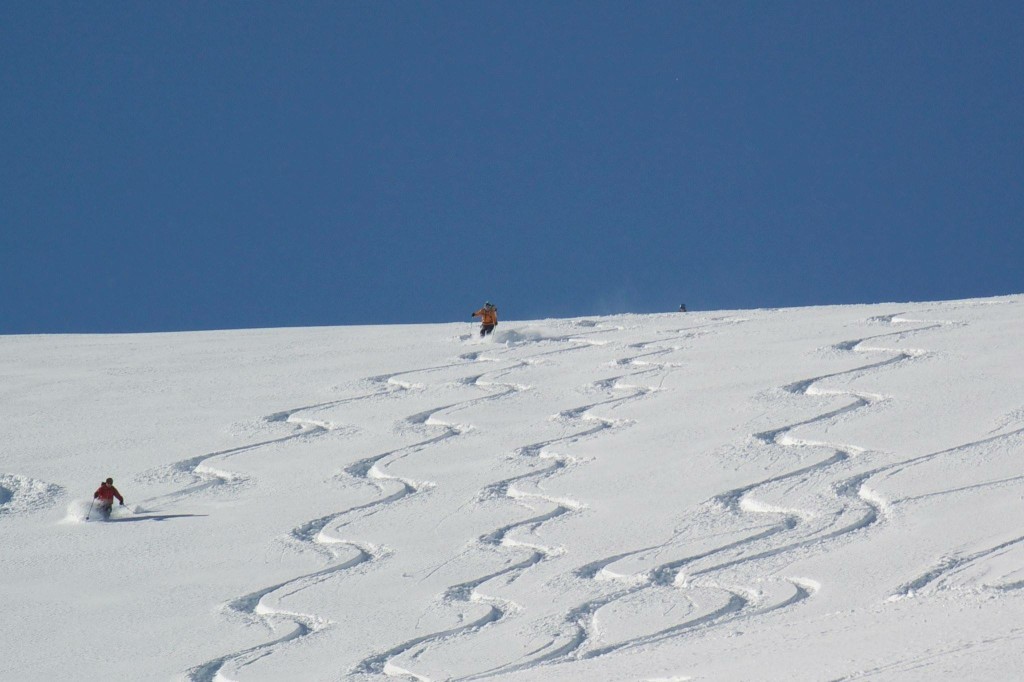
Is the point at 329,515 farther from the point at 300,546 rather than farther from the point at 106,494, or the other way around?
the point at 106,494

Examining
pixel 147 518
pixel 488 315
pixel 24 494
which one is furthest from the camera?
pixel 488 315

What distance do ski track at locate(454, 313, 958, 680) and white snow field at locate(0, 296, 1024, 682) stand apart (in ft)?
0.08

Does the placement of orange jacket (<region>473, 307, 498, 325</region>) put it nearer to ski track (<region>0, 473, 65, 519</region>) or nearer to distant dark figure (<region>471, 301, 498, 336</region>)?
distant dark figure (<region>471, 301, 498, 336</region>)

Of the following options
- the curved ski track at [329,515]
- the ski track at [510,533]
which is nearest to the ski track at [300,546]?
the curved ski track at [329,515]

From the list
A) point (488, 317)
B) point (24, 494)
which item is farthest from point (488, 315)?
point (24, 494)

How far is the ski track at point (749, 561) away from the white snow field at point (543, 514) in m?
0.03

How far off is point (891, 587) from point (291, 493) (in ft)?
17.9

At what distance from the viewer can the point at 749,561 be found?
26.3 feet

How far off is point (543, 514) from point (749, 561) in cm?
206

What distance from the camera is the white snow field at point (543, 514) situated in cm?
674

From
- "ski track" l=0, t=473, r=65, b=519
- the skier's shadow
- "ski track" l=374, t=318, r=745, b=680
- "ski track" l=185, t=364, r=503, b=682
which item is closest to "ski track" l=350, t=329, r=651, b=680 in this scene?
"ski track" l=374, t=318, r=745, b=680

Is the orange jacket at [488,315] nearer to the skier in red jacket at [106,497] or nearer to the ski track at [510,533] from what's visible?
the ski track at [510,533]

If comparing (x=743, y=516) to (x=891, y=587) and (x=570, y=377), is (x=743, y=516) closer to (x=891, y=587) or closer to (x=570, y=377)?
(x=891, y=587)

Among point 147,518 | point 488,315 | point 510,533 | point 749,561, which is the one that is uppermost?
point 488,315
